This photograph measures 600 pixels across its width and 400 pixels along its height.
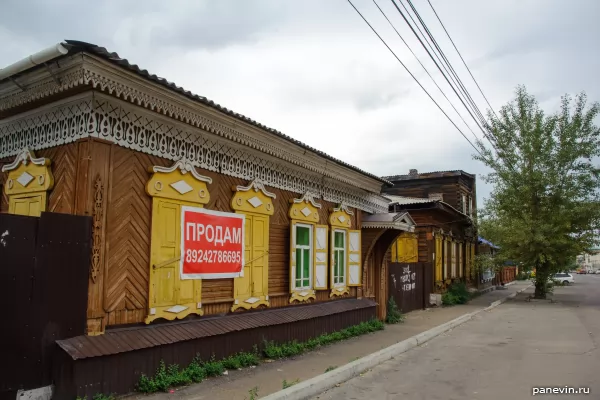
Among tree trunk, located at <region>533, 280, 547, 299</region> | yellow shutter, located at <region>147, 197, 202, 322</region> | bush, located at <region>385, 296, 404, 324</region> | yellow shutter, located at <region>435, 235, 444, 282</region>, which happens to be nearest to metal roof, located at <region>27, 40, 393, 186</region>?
yellow shutter, located at <region>147, 197, 202, 322</region>

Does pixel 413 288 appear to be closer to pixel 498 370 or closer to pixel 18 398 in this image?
pixel 498 370

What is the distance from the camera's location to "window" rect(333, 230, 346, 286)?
37.7ft

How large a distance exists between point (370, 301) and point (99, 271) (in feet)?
28.3

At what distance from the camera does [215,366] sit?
23.2 ft

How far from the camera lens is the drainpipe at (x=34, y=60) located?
201 inches

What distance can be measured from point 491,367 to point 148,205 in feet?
20.7

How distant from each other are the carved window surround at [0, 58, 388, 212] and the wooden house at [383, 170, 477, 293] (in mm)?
10804

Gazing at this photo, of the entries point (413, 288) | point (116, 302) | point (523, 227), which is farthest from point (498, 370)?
point (523, 227)

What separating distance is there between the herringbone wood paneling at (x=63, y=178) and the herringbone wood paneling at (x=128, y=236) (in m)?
0.45

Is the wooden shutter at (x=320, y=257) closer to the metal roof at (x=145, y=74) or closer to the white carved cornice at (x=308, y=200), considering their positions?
the white carved cornice at (x=308, y=200)

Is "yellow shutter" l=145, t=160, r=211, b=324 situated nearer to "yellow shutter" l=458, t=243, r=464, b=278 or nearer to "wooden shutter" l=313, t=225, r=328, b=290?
"wooden shutter" l=313, t=225, r=328, b=290

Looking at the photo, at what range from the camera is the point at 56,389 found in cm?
519

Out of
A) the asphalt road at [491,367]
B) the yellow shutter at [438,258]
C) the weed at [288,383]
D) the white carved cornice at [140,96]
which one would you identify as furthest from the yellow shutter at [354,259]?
the yellow shutter at [438,258]

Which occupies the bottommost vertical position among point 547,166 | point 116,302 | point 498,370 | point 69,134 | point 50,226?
point 498,370
